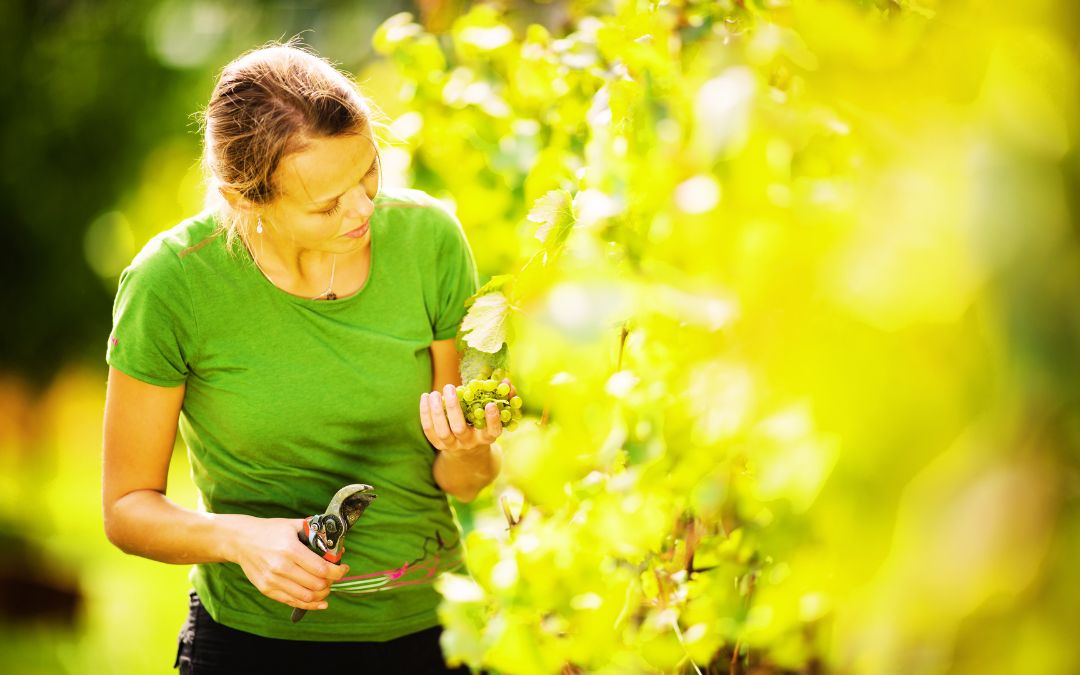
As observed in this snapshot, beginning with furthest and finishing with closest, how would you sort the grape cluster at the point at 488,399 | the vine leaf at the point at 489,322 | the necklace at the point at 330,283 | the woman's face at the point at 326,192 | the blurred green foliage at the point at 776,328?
the necklace at the point at 330,283, the woman's face at the point at 326,192, the grape cluster at the point at 488,399, the vine leaf at the point at 489,322, the blurred green foliage at the point at 776,328

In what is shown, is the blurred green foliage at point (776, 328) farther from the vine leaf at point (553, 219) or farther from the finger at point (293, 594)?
the finger at point (293, 594)

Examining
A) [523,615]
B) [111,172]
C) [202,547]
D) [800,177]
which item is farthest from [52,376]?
[800,177]

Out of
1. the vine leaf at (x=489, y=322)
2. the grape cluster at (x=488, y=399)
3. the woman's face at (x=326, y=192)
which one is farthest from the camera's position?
the woman's face at (x=326, y=192)

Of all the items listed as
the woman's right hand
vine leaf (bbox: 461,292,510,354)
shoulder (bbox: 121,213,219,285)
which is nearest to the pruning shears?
the woman's right hand

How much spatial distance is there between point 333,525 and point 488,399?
325 mm

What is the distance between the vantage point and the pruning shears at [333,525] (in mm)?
1551

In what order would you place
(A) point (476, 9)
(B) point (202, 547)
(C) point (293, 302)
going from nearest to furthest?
(B) point (202, 547), (C) point (293, 302), (A) point (476, 9)

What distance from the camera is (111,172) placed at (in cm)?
768

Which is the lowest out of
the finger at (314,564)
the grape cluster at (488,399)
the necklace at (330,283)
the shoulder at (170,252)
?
the finger at (314,564)

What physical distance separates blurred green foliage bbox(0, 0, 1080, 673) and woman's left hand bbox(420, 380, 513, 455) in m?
0.09

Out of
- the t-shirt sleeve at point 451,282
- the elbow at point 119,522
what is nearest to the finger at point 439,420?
the t-shirt sleeve at point 451,282

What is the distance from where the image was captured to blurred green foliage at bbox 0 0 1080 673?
0.50 m

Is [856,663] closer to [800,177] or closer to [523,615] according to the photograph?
[800,177]

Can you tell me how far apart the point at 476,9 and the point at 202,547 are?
158 centimetres
